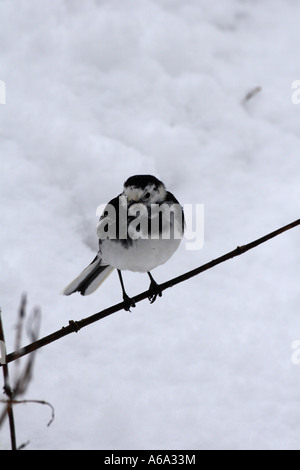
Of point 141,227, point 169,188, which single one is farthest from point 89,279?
point 169,188

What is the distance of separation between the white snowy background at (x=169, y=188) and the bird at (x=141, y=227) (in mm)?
856

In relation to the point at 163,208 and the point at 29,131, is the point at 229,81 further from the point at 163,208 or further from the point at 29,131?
the point at 163,208

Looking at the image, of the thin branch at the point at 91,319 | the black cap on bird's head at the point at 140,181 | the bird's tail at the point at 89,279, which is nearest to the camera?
the thin branch at the point at 91,319

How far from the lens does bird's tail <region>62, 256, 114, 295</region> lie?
3.42 metres

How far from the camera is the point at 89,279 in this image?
346 centimetres

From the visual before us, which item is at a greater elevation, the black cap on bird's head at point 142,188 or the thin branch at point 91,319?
the black cap on bird's head at point 142,188

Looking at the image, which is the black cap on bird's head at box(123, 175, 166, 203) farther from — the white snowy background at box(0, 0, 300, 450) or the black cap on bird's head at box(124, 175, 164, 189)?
the white snowy background at box(0, 0, 300, 450)

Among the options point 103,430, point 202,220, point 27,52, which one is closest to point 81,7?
point 27,52

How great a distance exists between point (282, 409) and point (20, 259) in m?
1.99

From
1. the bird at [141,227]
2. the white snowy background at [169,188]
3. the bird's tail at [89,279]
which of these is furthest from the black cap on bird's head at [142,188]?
the white snowy background at [169,188]

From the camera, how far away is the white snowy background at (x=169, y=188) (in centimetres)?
347

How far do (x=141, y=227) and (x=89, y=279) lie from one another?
68 centimetres

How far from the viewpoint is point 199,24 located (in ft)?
21.0

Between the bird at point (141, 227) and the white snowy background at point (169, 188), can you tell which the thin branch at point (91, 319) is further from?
the white snowy background at point (169, 188)
